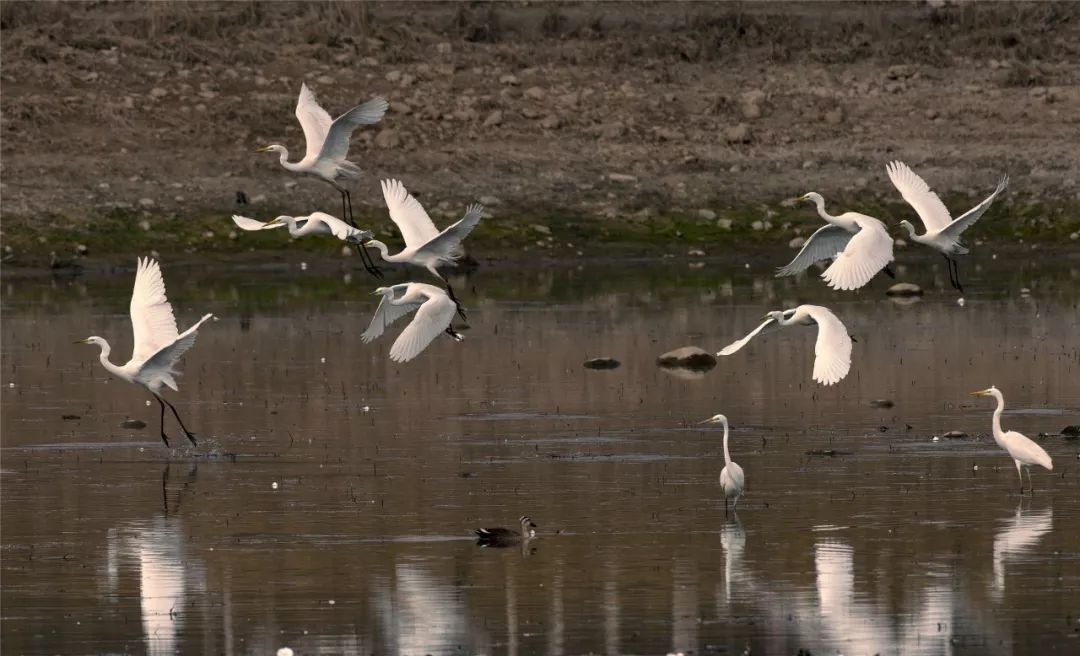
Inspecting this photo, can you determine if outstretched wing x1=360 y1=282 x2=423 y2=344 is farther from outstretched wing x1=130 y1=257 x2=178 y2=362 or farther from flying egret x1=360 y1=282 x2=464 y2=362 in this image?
outstretched wing x1=130 y1=257 x2=178 y2=362

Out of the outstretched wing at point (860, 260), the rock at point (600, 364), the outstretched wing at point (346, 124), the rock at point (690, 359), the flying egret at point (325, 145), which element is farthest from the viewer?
the rock at point (600, 364)

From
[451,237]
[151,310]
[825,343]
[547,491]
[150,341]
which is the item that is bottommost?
[547,491]

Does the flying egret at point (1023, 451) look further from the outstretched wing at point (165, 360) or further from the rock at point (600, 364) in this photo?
the rock at point (600, 364)

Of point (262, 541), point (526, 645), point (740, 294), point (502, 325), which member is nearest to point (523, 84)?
point (740, 294)

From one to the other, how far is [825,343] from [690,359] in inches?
298

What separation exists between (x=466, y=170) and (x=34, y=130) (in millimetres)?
7359

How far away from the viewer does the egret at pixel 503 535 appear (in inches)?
650

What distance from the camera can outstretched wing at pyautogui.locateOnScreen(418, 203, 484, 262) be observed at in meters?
19.8

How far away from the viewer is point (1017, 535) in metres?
16.7

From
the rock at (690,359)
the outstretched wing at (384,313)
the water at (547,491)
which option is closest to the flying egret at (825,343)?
the water at (547,491)

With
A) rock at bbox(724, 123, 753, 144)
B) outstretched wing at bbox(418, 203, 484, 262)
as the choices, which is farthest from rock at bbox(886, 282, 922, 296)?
outstretched wing at bbox(418, 203, 484, 262)

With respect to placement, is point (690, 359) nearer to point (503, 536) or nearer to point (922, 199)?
point (922, 199)

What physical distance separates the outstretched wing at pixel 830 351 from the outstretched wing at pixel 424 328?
3073 millimetres

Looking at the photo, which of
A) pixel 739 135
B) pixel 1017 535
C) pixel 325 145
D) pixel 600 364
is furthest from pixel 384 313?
pixel 739 135
